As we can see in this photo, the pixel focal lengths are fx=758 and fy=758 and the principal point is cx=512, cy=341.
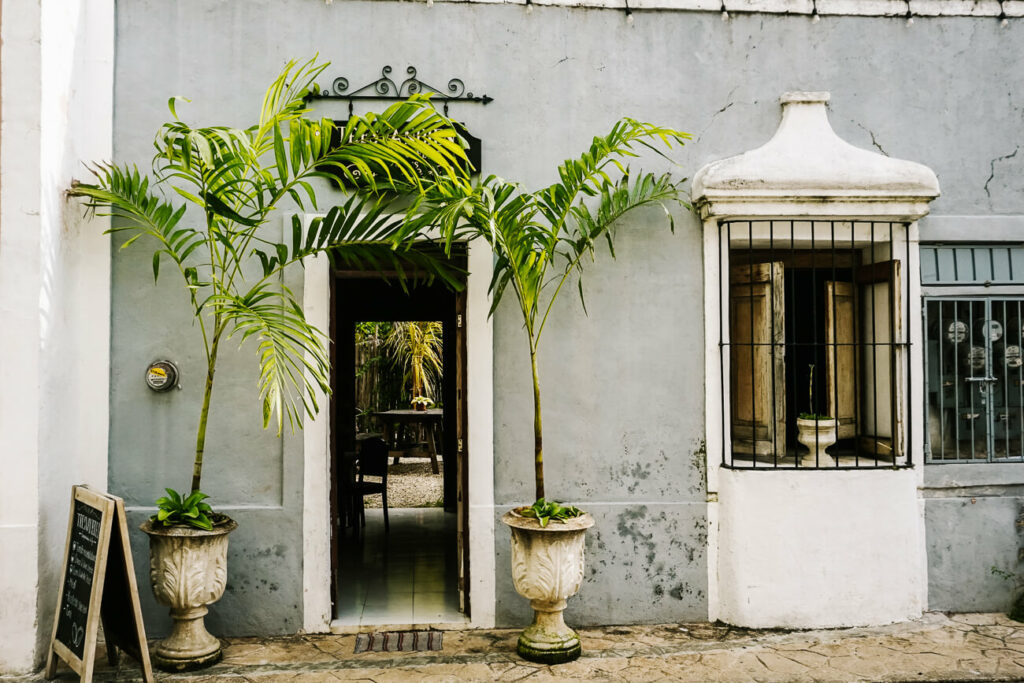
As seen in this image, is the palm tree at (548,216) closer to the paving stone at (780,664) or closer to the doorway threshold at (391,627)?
the doorway threshold at (391,627)

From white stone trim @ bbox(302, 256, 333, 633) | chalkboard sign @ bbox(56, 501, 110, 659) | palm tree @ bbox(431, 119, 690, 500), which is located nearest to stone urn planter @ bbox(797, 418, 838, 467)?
palm tree @ bbox(431, 119, 690, 500)

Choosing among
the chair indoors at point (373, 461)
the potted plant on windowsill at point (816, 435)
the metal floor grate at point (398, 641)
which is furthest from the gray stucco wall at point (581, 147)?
the chair indoors at point (373, 461)

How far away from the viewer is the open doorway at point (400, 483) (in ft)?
16.4

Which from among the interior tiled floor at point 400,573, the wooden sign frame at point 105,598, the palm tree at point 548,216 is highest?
the palm tree at point 548,216

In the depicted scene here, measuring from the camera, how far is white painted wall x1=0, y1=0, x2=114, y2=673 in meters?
4.09

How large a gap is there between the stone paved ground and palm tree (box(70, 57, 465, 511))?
3.81 feet

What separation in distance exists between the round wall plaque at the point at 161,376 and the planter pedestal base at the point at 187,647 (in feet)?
4.41

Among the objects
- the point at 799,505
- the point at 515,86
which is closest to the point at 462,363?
the point at 515,86

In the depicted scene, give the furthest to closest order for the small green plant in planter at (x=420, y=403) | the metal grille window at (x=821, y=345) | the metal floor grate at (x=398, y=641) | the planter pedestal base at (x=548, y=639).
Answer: the small green plant in planter at (x=420, y=403) → the metal grille window at (x=821, y=345) → the metal floor grate at (x=398, y=641) → the planter pedestal base at (x=548, y=639)

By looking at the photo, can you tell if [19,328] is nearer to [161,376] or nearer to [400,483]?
[161,376]

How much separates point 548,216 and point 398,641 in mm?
2745

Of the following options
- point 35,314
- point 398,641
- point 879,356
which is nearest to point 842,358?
point 879,356

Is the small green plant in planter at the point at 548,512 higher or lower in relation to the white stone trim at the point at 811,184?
lower

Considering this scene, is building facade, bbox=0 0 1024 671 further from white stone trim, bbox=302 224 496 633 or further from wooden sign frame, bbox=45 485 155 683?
wooden sign frame, bbox=45 485 155 683
